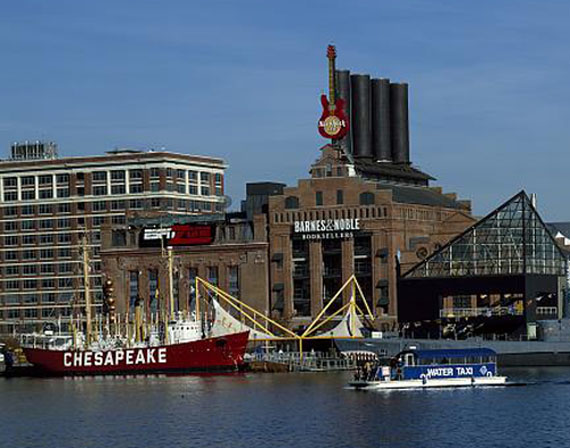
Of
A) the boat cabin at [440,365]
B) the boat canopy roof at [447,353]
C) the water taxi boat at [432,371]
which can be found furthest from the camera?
the boat cabin at [440,365]

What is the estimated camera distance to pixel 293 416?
129375mm

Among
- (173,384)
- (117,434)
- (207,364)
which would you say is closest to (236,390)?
(173,384)

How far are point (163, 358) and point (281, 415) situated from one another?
202 ft

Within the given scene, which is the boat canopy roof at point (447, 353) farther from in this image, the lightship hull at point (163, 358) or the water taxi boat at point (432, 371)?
the lightship hull at point (163, 358)

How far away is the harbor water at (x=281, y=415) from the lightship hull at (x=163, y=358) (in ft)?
48.8

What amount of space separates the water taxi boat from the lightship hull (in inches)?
1330

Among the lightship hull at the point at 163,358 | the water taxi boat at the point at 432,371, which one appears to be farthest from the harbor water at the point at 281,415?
the lightship hull at the point at 163,358

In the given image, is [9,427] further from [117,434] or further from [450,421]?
[450,421]

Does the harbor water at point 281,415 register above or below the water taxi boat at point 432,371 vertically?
below

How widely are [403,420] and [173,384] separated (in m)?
54.3

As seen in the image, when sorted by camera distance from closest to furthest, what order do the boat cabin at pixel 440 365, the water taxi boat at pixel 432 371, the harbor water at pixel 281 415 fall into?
the harbor water at pixel 281 415 < the water taxi boat at pixel 432 371 < the boat cabin at pixel 440 365

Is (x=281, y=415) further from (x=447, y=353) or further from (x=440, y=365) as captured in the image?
(x=440, y=365)

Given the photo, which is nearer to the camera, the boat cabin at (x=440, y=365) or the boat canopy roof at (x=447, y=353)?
the boat canopy roof at (x=447, y=353)

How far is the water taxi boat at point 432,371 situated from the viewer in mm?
153750
